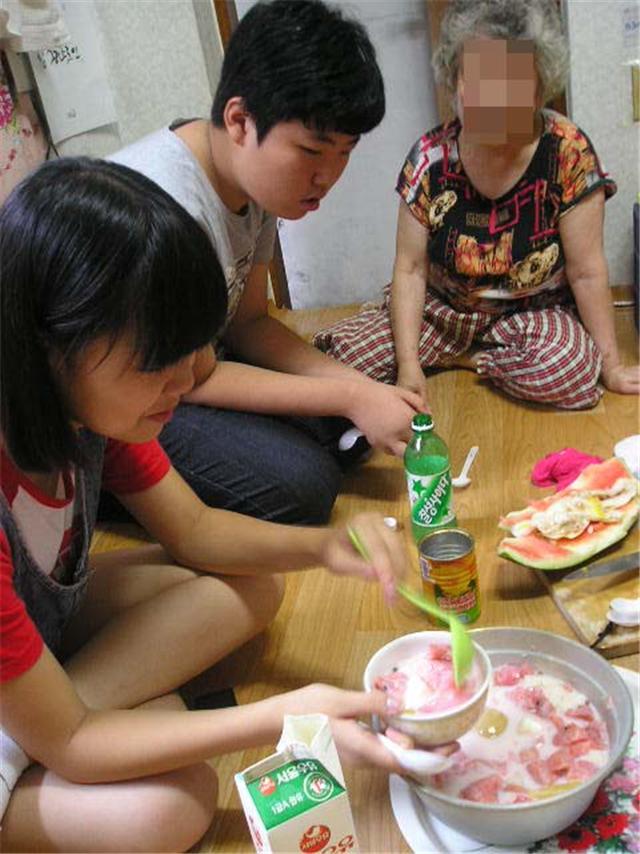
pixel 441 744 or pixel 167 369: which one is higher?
pixel 167 369

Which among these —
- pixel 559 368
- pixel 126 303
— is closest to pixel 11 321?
pixel 126 303

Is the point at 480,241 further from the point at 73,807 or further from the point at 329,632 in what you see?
the point at 73,807

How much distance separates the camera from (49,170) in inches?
31.1

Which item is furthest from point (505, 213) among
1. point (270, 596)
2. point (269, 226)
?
point (270, 596)

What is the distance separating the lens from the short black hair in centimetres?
114

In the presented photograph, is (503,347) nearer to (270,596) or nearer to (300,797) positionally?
(270,596)

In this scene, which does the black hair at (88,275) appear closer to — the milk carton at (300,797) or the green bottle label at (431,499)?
the milk carton at (300,797)

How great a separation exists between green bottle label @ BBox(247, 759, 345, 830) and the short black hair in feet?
2.67

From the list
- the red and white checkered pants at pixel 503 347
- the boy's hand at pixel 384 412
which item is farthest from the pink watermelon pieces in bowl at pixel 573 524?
the red and white checkered pants at pixel 503 347

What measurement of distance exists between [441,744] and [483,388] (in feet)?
3.95

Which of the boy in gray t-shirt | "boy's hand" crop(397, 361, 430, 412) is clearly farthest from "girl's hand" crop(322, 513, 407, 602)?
"boy's hand" crop(397, 361, 430, 412)

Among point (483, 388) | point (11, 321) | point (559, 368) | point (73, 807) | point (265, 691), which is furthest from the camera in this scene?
point (483, 388)

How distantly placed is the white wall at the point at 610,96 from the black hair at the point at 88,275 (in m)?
1.57

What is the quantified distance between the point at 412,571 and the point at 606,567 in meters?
0.31
